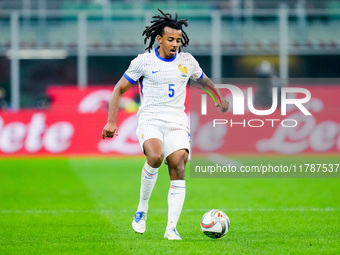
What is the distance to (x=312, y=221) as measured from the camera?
8234mm

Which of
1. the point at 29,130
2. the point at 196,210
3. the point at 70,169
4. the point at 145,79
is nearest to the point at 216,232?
the point at 145,79

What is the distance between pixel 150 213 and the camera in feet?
30.1

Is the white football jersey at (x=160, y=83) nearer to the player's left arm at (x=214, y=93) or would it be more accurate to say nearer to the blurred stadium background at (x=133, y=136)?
the player's left arm at (x=214, y=93)

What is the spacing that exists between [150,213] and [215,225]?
2.40m

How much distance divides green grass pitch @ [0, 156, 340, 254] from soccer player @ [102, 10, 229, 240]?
544 mm

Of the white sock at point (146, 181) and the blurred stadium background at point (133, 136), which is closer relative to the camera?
the white sock at point (146, 181)

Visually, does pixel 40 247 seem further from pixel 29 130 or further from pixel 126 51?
pixel 126 51

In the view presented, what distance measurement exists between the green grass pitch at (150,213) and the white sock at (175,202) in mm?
201

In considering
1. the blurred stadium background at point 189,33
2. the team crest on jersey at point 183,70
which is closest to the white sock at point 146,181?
the team crest on jersey at point 183,70

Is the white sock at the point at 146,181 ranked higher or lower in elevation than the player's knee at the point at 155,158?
lower

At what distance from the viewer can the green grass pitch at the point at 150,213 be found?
6.54 m

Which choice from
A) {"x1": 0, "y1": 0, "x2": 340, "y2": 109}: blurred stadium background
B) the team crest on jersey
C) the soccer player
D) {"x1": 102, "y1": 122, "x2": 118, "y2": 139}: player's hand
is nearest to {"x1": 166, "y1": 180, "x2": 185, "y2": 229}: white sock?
the soccer player

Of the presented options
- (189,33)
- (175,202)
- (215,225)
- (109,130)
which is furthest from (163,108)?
(189,33)

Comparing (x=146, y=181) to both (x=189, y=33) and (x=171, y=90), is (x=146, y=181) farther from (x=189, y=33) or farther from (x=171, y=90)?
(x=189, y=33)
